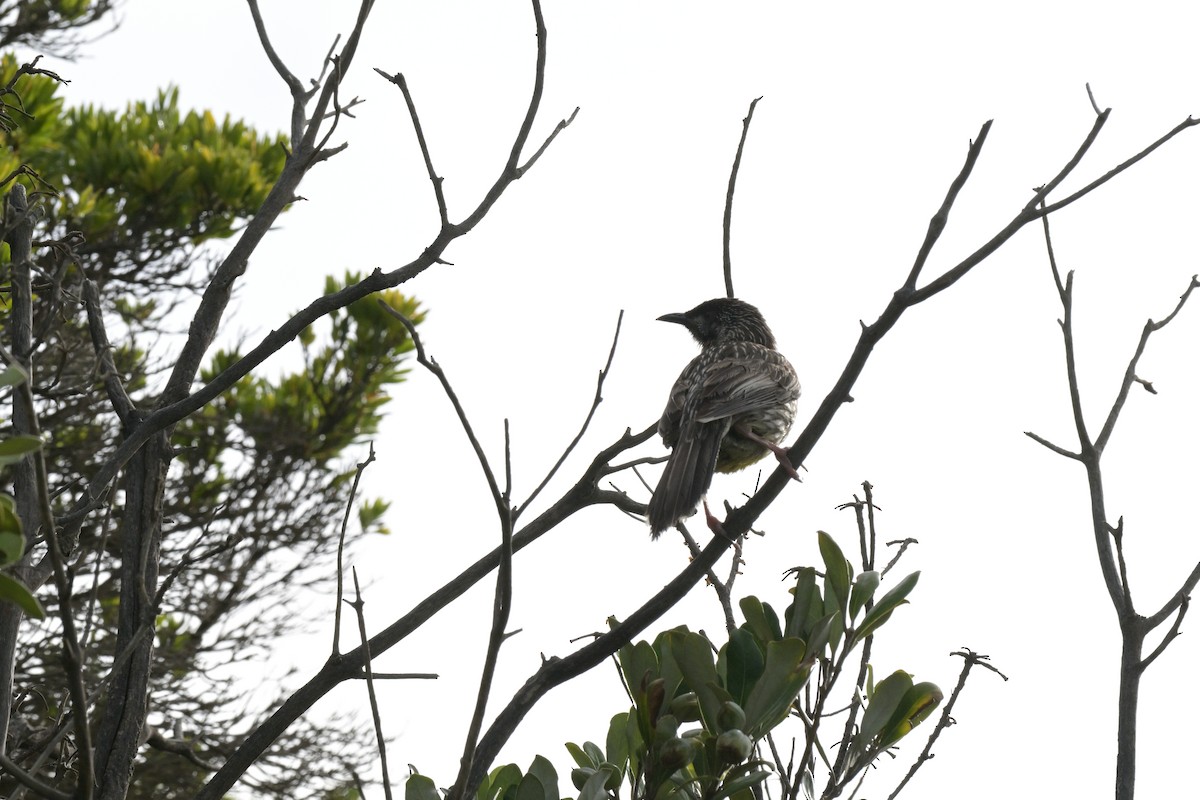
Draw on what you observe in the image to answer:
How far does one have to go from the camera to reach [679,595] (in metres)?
2.43

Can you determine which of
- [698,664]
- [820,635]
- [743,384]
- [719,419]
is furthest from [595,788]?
[743,384]

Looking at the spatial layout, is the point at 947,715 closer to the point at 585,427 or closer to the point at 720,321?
the point at 585,427

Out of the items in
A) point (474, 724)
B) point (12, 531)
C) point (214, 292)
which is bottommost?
point (474, 724)

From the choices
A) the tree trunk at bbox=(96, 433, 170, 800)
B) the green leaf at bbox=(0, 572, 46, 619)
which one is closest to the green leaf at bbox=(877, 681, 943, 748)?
the tree trunk at bbox=(96, 433, 170, 800)

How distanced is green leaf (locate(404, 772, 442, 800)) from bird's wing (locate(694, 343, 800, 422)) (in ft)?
7.18

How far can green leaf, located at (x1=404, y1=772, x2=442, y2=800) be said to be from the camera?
2447mm

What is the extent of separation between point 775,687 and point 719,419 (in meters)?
2.21

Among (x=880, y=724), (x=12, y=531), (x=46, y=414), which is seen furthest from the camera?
(x=46, y=414)

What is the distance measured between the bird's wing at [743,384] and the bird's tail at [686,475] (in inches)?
2.3

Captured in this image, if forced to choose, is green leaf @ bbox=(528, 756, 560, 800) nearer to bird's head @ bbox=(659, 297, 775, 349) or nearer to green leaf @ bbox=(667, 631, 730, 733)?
green leaf @ bbox=(667, 631, 730, 733)

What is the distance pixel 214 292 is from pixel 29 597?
1.80 m

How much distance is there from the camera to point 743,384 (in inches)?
188

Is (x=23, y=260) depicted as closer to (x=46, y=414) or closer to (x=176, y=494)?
(x=46, y=414)

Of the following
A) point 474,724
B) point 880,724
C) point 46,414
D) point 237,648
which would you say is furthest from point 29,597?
point 237,648
